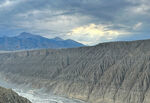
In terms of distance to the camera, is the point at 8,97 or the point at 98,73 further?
the point at 98,73

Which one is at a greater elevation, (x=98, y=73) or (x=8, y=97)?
(x=8, y=97)

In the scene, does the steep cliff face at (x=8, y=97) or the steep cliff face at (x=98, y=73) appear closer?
the steep cliff face at (x=8, y=97)

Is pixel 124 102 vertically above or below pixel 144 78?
below

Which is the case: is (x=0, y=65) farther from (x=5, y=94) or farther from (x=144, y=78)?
(x=5, y=94)

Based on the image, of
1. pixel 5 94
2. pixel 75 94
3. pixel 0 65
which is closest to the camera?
pixel 5 94

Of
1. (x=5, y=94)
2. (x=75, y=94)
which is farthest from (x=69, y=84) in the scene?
(x=5, y=94)

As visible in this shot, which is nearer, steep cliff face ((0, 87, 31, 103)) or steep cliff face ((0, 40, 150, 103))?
steep cliff face ((0, 87, 31, 103))

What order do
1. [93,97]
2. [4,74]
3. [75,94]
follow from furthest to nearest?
[4,74] < [75,94] < [93,97]

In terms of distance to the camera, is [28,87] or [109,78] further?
[28,87]
